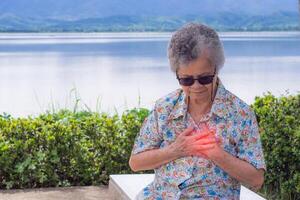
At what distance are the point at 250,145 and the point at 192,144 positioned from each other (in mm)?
255

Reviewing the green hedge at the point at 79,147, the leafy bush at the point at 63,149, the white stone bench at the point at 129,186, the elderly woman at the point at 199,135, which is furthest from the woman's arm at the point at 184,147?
the leafy bush at the point at 63,149

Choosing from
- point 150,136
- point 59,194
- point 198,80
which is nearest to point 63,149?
point 59,194

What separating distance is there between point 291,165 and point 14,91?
1028cm

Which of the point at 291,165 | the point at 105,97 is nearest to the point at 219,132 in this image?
the point at 291,165

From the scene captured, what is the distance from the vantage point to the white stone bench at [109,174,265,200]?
5555mm

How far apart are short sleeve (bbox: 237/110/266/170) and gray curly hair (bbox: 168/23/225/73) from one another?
27cm

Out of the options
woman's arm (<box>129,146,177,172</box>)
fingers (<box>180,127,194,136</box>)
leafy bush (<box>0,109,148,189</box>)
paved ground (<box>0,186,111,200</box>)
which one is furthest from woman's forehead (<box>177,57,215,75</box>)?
leafy bush (<box>0,109,148,189</box>)

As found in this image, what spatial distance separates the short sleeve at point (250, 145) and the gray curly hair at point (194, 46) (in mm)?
274

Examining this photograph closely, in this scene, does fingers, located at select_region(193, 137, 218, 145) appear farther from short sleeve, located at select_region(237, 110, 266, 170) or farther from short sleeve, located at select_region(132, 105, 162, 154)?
short sleeve, located at select_region(132, 105, 162, 154)

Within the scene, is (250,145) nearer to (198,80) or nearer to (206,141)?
(206,141)

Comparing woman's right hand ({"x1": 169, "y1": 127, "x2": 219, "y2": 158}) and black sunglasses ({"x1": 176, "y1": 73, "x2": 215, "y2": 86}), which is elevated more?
black sunglasses ({"x1": 176, "y1": 73, "x2": 215, "y2": 86})

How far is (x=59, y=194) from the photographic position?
6.94 metres

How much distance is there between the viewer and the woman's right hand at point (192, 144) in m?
→ 3.64

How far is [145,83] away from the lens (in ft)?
57.1
